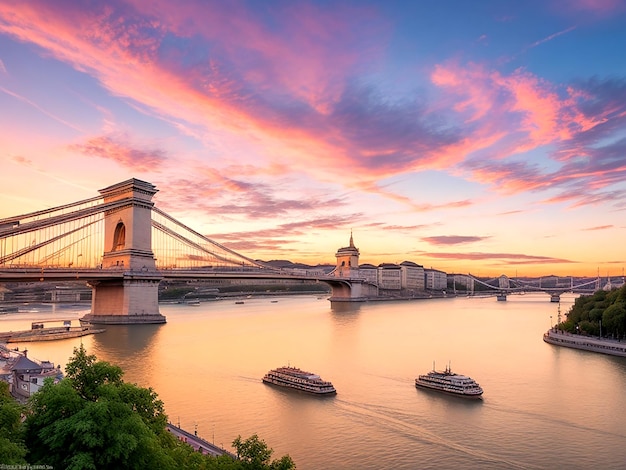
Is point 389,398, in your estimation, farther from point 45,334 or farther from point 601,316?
point 45,334

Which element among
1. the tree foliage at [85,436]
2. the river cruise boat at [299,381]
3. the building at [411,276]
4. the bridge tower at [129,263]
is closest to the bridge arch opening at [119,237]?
the bridge tower at [129,263]

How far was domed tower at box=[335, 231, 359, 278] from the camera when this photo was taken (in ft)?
447

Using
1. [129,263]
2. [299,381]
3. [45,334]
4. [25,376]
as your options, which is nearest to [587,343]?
[299,381]

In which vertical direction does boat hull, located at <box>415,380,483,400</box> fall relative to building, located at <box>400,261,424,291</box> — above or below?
below

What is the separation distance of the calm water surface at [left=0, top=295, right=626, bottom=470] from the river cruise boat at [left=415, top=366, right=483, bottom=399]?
27.2 inches

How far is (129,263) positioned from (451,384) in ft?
147

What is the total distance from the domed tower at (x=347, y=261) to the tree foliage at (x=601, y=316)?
8110 centimetres

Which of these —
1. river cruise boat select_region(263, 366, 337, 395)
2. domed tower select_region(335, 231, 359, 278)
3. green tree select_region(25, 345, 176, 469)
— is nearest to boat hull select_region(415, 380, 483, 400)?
river cruise boat select_region(263, 366, 337, 395)

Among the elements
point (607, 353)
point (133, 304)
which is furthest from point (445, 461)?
point (133, 304)

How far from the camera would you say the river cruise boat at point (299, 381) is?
29172mm

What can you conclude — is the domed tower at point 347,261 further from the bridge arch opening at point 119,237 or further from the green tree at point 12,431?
the green tree at point 12,431

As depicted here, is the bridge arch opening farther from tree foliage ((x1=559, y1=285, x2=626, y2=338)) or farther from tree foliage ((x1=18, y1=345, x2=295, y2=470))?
tree foliage ((x1=18, y1=345, x2=295, y2=470))

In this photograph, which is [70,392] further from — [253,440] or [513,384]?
[513,384]

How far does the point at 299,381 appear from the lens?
30328 mm
